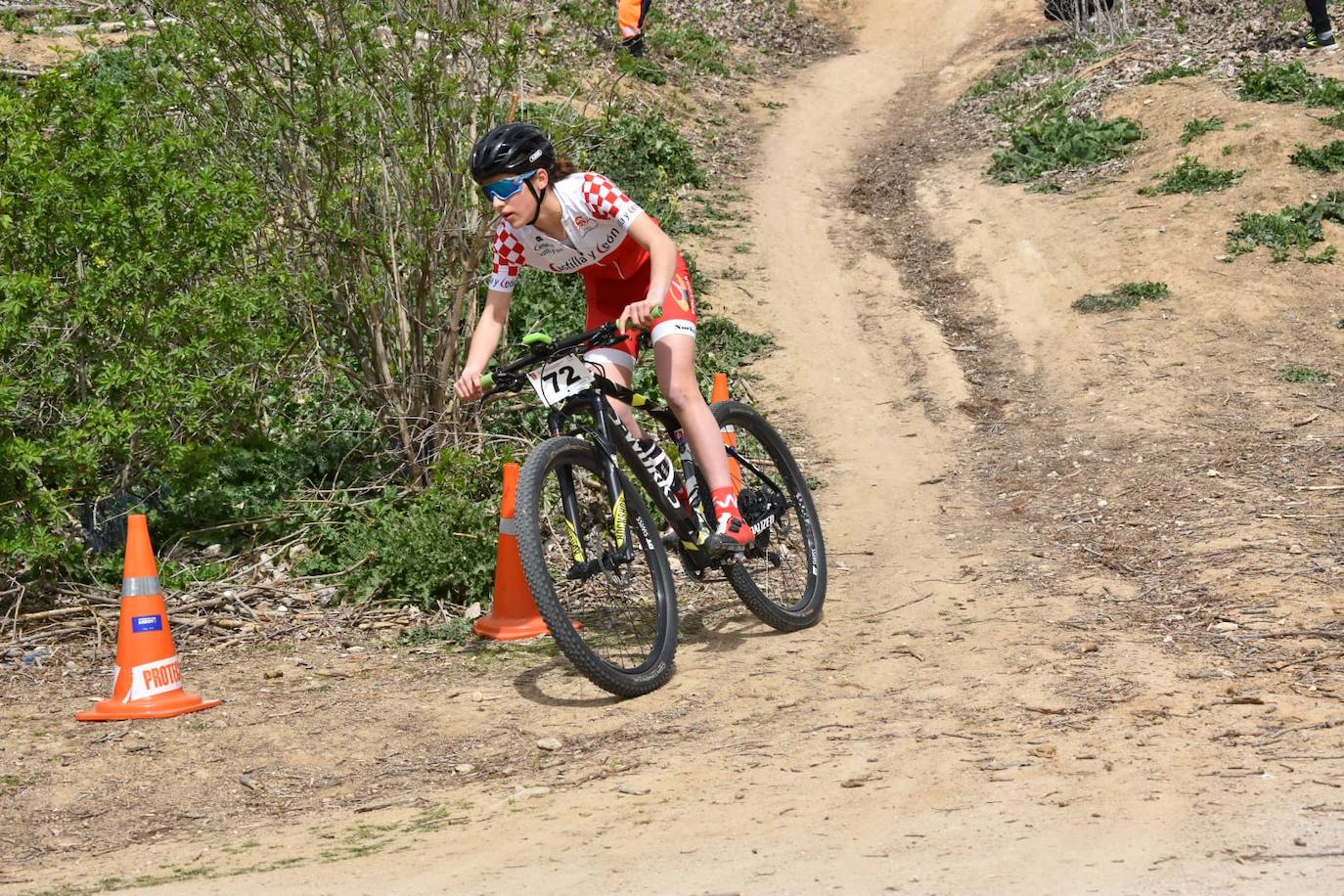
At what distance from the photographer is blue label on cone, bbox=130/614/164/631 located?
17.8 ft

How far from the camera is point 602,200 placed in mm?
5195

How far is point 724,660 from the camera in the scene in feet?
18.7

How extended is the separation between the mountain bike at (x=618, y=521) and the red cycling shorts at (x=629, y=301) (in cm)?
17

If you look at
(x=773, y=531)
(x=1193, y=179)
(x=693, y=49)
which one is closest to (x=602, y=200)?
(x=773, y=531)

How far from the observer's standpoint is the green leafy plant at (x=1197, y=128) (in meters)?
13.3

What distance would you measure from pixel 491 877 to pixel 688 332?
2552 millimetres

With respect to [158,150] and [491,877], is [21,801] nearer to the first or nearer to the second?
[491,877]

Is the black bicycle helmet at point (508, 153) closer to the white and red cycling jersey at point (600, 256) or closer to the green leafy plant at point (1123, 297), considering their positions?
the white and red cycling jersey at point (600, 256)

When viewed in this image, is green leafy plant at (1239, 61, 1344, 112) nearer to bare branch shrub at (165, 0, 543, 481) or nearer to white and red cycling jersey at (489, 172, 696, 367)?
bare branch shrub at (165, 0, 543, 481)

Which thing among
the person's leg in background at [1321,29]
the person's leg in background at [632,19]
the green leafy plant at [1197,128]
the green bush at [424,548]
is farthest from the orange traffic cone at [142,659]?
the person's leg in background at [632,19]

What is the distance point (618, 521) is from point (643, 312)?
886 mm

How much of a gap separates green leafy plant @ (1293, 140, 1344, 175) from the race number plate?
9.41 meters

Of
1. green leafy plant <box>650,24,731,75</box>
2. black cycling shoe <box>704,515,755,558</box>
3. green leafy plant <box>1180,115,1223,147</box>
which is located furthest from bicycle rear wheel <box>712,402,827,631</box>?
green leafy plant <box>650,24,731,75</box>

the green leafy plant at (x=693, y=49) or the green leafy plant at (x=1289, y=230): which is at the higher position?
the green leafy plant at (x=693, y=49)
